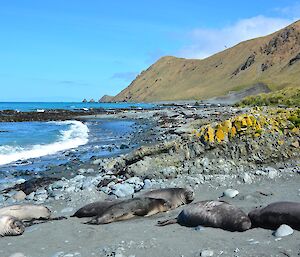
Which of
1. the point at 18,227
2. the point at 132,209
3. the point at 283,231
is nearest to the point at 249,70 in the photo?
the point at 132,209

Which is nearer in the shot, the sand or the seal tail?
the sand

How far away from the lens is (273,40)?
171375 mm

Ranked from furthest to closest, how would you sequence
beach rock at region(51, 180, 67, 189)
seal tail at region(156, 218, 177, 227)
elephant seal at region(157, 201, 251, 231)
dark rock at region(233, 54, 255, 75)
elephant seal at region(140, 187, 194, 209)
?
dark rock at region(233, 54, 255, 75), beach rock at region(51, 180, 67, 189), elephant seal at region(140, 187, 194, 209), seal tail at region(156, 218, 177, 227), elephant seal at region(157, 201, 251, 231)

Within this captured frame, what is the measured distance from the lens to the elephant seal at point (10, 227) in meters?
7.52

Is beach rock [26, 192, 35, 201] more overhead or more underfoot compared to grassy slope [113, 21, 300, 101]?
more underfoot

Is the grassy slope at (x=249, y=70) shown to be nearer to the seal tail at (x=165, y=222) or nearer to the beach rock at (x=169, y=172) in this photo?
the beach rock at (x=169, y=172)

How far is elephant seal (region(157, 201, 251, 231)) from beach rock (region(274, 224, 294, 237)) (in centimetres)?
57

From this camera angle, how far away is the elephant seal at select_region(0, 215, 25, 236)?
7516mm

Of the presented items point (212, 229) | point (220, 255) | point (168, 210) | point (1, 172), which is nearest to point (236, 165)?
point (168, 210)

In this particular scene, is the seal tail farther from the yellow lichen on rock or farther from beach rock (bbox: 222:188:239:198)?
the yellow lichen on rock

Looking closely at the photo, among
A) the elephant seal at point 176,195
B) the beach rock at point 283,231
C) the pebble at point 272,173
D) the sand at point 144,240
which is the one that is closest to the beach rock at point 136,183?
the elephant seal at point 176,195

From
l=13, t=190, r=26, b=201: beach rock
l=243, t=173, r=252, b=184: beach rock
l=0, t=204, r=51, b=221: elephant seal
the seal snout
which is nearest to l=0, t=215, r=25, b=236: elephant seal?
the seal snout

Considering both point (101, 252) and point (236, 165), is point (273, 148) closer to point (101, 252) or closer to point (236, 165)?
point (236, 165)

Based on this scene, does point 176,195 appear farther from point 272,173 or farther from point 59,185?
point 59,185
